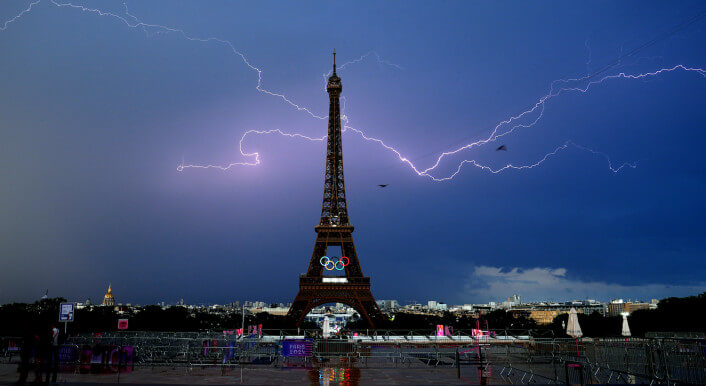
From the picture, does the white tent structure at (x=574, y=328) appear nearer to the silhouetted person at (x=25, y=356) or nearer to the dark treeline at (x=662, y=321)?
the silhouetted person at (x=25, y=356)

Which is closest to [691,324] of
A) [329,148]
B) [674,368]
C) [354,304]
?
[354,304]

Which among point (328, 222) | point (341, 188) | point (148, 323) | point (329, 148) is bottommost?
point (148, 323)

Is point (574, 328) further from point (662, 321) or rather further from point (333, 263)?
point (662, 321)

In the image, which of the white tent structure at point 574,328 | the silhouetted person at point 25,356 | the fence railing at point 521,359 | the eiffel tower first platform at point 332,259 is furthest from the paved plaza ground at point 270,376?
the eiffel tower first platform at point 332,259

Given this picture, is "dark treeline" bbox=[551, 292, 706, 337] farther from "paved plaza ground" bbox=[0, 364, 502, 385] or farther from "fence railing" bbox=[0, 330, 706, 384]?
"paved plaza ground" bbox=[0, 364, 502, 385]

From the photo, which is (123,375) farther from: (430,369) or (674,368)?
(674,368)

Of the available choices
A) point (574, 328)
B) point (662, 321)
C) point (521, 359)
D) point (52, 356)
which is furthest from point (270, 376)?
point (662, 321)

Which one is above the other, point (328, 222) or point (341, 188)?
point (341, 188)

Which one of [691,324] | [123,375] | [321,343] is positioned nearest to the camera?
[123,375]
